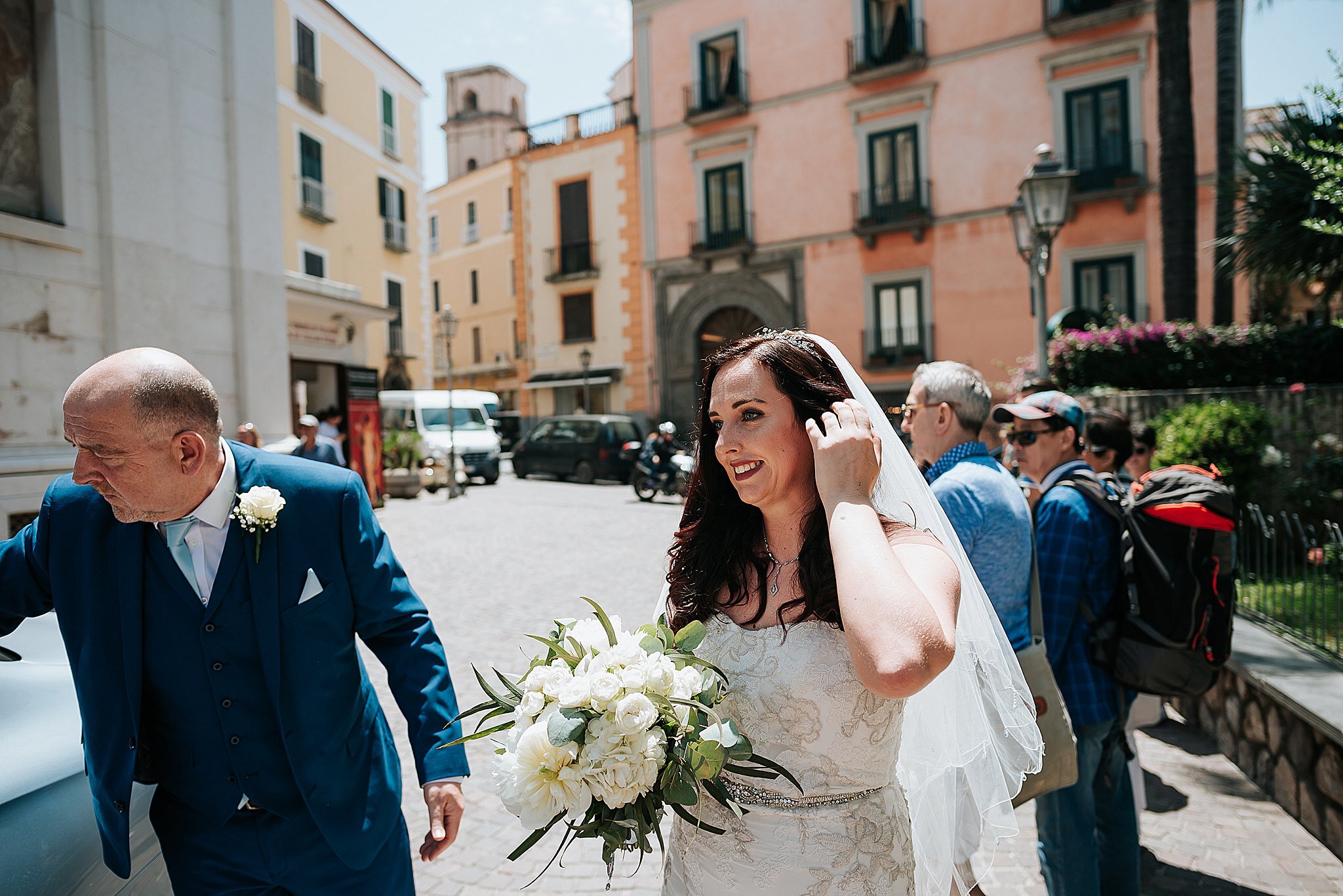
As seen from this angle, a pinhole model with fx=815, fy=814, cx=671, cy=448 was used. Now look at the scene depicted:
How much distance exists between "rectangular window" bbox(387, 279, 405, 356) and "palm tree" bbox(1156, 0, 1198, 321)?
2192cm

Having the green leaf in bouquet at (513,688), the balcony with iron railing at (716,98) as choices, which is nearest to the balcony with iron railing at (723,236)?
the balcony with iron railing at (716,98)

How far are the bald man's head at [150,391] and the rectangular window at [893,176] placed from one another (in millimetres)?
20476

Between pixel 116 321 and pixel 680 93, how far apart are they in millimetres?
19845

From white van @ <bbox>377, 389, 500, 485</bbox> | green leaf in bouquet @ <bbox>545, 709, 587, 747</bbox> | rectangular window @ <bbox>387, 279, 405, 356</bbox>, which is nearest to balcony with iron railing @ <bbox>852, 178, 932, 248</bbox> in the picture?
white van @ <bbox>377, 389, 500, 485</bbox>

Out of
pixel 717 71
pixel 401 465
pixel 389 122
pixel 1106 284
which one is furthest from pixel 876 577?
pixel 389 122

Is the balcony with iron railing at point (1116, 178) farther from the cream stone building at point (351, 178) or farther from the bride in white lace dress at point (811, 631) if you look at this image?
the bride in white lace dress at point (811, 631)

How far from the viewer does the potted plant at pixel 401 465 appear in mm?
17328

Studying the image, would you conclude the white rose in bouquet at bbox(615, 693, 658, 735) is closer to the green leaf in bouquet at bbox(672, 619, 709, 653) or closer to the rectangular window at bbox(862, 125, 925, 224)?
the green leaf in bouquet at bbox(672, 619, 709, 653)

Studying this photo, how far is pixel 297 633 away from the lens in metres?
2.04

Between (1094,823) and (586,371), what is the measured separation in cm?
2276

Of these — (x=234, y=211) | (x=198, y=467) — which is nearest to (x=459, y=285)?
(x=234, y=211)

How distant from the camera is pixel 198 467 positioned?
2.00 metres

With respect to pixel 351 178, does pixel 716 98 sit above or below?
above

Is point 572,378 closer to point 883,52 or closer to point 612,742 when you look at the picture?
point 883,52
